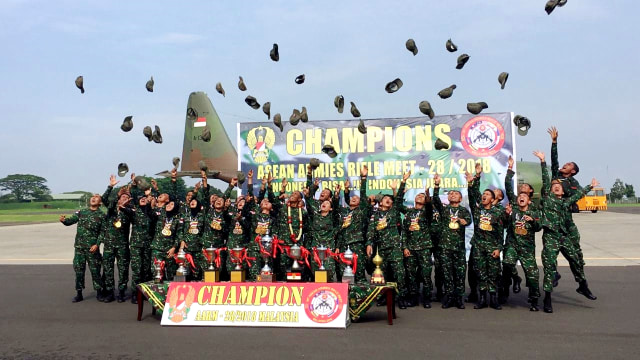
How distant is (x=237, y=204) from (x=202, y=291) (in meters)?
Answer: 2.21

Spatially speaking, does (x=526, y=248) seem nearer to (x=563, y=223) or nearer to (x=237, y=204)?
(x=563, y=223)

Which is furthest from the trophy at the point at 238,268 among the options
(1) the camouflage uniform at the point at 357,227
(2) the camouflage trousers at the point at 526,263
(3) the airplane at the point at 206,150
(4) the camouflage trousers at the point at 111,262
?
(3) the airplane at the point at 206,150

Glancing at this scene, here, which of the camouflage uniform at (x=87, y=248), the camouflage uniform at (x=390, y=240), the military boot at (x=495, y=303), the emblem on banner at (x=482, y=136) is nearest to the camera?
the military boot at (x=495, y=303)

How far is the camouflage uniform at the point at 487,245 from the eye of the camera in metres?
8.59

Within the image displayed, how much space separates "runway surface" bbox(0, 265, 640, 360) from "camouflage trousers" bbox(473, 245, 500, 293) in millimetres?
422

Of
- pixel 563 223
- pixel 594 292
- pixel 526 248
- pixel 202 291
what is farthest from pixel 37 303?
pixel 594 292

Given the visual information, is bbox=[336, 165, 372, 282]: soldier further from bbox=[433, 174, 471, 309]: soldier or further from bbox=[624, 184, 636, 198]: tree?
bbox=[624, 184, 636, 198]: tree

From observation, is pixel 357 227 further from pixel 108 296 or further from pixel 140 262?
pixel 108 296

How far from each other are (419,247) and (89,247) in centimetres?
596

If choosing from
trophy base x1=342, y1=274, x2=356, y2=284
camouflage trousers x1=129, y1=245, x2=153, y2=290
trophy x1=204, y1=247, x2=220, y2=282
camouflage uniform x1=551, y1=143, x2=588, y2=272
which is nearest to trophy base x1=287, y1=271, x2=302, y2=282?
trophy base x1=342, y1=274, x2=356, y2=284

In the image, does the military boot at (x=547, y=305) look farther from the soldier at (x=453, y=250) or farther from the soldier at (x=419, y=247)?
the soldier at (x=419, y=247)

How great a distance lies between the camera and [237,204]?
30.9 feet

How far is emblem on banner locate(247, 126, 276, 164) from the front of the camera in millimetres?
14367

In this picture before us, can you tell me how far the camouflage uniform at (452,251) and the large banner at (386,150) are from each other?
483 cm
